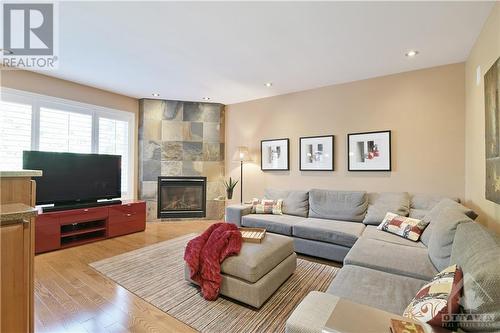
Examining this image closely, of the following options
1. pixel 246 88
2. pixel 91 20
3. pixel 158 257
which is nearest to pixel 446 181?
pixel 246 88

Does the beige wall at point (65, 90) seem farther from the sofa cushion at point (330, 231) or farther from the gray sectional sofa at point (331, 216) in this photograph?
the sofa cushion at point (330, 231)

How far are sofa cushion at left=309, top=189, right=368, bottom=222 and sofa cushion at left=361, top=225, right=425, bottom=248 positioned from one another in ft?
1.35

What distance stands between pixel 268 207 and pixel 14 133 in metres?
4.10

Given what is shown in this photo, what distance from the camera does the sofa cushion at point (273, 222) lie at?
335 centimetres

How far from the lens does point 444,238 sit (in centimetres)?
175

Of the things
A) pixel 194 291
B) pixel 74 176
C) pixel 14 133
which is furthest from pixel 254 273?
pixel 14 133

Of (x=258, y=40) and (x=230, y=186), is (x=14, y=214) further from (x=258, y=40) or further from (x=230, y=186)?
(x=230, y=186)

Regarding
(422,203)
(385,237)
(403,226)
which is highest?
(422,203)

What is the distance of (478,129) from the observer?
2502mm

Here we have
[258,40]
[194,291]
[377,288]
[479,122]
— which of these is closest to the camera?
[377,288]

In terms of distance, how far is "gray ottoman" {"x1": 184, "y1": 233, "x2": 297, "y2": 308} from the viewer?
1.96 meters

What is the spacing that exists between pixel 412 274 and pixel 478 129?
1919 millimetres

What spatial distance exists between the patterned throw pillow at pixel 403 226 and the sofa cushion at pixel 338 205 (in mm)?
450

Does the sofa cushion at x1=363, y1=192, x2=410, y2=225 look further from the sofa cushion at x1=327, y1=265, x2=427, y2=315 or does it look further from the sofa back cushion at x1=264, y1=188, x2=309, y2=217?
the sofa cushion at x1=327, y1=265, x2=427, y2=315
